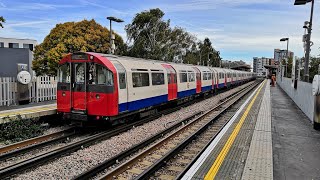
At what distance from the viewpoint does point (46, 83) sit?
690 inches

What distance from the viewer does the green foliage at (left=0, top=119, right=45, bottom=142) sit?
10.2 m

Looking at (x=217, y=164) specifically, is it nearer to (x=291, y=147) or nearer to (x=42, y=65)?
(x=291, y=147)

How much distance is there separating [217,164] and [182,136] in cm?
413

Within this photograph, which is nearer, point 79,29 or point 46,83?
point 46,83

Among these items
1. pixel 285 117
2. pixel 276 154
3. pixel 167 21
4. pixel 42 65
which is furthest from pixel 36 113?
pixel 167 21

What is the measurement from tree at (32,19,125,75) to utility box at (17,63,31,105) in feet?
56.9

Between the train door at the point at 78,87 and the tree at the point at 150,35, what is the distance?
32.3 metres

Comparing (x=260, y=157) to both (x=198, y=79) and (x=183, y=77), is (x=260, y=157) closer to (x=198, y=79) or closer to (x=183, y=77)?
(x=183, y=77)

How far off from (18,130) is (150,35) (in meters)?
37.6

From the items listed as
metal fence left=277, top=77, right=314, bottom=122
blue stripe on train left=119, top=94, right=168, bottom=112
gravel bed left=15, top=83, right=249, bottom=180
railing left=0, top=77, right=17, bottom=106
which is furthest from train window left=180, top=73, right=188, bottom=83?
railing left=0, top=77, right=17, bottom=106

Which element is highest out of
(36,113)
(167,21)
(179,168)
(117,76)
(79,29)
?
(167,21)

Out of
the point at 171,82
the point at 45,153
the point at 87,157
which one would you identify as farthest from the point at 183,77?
the point at 45,153

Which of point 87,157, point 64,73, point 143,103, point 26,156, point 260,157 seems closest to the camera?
point 260,157

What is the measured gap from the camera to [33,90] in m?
16.2
